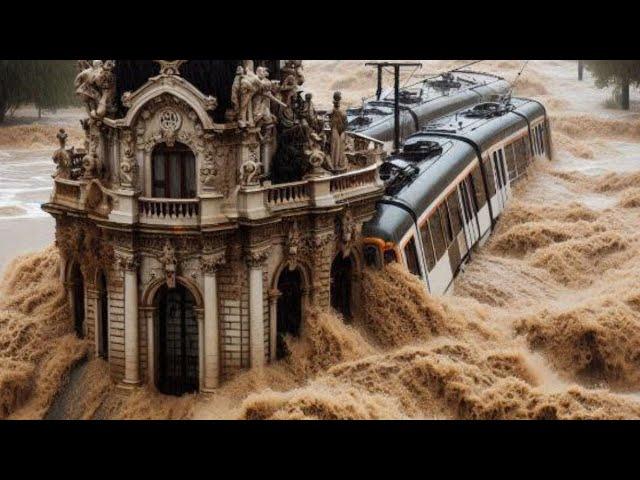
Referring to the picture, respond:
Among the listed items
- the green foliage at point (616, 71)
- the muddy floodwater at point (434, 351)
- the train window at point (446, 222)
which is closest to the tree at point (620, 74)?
the green foliage at point (616, 71)

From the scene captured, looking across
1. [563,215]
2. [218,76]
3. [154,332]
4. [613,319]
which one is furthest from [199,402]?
[563,215]

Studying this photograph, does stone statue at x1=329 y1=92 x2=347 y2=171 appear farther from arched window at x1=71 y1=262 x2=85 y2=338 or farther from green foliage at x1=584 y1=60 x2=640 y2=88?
green foliage at x1=584 y1=60 x2=640 y2=88

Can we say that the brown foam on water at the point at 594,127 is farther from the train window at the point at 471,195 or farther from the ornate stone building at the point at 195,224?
the ornate stone building at the point at 195,224

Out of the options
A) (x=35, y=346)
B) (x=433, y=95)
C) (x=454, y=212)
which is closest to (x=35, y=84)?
(x=433, y=95)

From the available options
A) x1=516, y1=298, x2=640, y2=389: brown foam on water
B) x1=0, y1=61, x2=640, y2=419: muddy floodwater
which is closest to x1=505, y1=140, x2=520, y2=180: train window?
x1=0, y1=61, x2=640, y2=419: muddy floodwater

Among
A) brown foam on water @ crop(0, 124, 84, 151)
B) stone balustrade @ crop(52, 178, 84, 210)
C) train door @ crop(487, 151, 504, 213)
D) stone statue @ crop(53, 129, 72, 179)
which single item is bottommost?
brown foam on water @ crop(0, 124, 84, 151)

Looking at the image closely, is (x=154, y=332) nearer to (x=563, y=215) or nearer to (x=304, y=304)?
(x=304, y=304)
